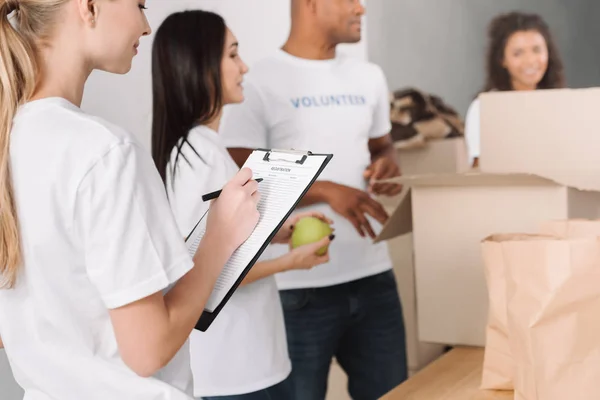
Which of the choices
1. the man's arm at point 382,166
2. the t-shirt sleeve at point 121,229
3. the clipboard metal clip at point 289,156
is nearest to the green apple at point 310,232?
the man's arm at point 382,166

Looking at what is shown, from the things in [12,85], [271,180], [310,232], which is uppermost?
[12,85]

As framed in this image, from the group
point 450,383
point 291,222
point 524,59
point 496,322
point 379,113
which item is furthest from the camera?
point 524,59

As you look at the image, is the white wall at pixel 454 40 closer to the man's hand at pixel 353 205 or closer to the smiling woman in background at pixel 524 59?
the smiling woman in background at pixel 524 59

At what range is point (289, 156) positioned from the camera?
1.07 meters

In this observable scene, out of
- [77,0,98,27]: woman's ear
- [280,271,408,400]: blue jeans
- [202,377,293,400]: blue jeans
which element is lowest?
[280,271,408,400]: blue jeans

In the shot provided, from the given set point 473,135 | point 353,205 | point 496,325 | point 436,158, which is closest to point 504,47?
point 473,135

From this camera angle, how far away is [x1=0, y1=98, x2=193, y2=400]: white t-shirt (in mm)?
868

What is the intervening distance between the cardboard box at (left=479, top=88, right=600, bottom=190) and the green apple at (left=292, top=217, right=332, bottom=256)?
1.06 feet

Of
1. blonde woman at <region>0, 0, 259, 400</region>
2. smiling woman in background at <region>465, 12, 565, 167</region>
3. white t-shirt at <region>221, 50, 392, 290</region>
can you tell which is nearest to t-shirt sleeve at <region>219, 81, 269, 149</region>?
white t-shirt at <region>221, 50, 392, 290</region>

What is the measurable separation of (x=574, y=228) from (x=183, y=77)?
0.76 m

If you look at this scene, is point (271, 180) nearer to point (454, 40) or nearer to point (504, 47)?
point (504, 47)

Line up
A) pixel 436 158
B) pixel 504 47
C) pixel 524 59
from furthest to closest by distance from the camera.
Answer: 1. pixel 504 47
2. pixel 524 59
3. pixel 436 158

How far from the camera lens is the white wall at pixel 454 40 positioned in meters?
3.05

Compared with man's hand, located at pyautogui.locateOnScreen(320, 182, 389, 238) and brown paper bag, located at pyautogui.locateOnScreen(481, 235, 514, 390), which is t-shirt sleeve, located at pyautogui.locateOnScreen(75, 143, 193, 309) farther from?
man's hand, located at pyautogui.locateOnScreen(320, 182, 389, 238)
